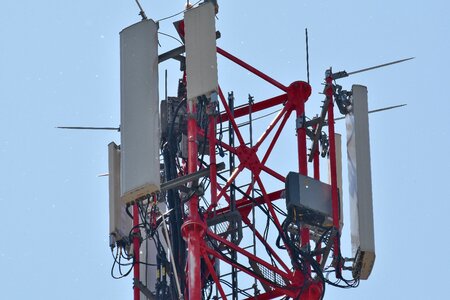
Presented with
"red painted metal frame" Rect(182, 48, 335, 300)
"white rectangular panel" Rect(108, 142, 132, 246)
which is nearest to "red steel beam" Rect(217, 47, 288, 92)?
"red painted metal frame" Rect(182, 48, 335, 300)

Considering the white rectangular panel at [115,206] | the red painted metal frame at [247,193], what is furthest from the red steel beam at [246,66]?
the white rectangular panel at [115,206]

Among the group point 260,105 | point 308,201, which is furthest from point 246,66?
point 308,201

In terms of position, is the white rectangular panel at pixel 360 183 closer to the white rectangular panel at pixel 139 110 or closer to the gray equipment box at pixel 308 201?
the gray equipment box at pixel 308 201

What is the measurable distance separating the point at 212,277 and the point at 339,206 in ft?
10.7

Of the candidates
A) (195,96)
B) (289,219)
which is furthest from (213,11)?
(289,219)

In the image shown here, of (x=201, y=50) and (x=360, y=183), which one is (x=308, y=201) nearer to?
(x=360, y=183)

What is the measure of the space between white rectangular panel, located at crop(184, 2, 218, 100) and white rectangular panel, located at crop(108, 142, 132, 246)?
3.74 m

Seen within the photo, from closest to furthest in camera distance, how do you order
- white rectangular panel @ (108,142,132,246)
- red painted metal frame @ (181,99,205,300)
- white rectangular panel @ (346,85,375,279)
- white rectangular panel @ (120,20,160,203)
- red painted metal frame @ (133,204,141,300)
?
1. red painted metal frame @ (181,99,205,300)
2. white rectangular panel @ (120,20,160,203)
3. white rectangular panel @ (346,85,375,279)
4. red painted metal frame @ (133,204,141,300)
5. white rectangular panel @ (108,142,132,246)

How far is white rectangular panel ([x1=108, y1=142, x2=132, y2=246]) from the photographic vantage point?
38781 millimetres

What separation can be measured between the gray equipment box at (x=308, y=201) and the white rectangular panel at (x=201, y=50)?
2.62 m

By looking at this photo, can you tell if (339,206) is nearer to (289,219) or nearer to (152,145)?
(289,219)

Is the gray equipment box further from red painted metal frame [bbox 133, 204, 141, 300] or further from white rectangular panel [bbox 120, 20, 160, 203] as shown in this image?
red painted metal frame [bbox 133, 204, 141, 300]

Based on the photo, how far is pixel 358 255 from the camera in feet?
122

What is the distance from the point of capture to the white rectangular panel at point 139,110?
118ft
